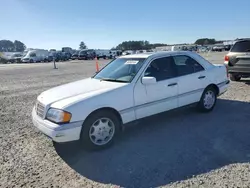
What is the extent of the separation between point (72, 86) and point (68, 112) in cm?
122

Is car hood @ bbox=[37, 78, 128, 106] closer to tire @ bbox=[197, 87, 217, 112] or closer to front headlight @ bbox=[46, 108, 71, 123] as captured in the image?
front headlight @ bbox=[46, 108, 71, 123]

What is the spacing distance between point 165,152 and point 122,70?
1909 mm

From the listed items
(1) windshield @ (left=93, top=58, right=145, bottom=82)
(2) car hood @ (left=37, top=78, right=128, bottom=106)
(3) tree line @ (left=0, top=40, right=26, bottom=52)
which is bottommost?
(2) car hood @ (left=37, top=78, right=128, bottom=106)

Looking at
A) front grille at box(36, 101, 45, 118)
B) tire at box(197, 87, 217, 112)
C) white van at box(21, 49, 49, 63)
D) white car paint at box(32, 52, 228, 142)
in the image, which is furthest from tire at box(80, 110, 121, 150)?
white van at box(21, 49, 49, 63)

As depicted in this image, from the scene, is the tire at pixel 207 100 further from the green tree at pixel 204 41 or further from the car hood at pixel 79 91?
the green tree at pixel 204 41

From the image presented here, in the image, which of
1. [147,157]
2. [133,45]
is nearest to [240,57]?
[147,157]

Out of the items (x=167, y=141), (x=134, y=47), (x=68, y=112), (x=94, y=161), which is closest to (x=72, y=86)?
(x=68, y=112)

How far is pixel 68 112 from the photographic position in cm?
377

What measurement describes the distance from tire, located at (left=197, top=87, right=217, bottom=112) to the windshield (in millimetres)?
1863

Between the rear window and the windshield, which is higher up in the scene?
the rear window

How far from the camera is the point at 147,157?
385 cm

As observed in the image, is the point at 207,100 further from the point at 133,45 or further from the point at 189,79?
the point at 133,45

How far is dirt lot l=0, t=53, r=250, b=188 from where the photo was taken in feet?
10.7

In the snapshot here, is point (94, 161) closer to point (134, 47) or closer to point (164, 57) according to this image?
point (164, 57)
